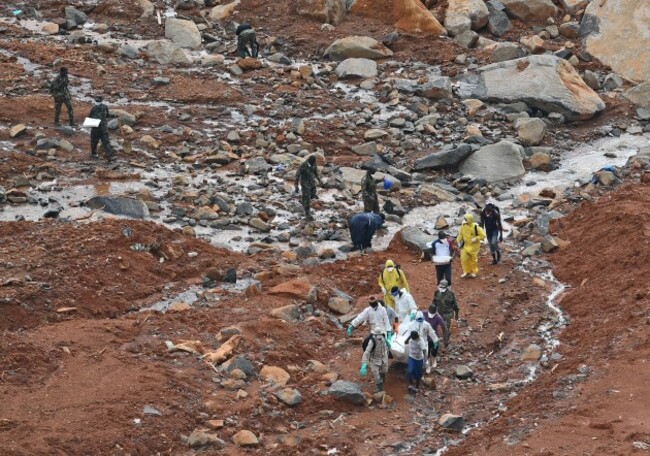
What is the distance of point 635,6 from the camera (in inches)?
1182

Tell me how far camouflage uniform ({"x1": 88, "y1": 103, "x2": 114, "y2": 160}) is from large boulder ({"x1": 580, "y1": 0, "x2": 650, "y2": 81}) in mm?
14730

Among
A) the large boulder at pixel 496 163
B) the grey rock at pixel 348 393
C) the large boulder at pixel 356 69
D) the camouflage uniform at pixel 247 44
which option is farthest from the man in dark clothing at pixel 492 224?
the camouflage uniform at pixel 247 44

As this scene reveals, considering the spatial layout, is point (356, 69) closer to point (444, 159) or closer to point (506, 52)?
point (506, 52)

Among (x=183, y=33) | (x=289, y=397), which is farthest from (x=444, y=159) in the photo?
(x=289, y=397)

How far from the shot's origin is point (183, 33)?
100 ft

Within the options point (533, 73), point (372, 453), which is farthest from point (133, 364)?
point (533, 73)

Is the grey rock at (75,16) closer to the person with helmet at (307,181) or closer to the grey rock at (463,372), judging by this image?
the person with helmet at (307,181)

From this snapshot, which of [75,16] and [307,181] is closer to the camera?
[307,181]

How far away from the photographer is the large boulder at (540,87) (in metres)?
27.2

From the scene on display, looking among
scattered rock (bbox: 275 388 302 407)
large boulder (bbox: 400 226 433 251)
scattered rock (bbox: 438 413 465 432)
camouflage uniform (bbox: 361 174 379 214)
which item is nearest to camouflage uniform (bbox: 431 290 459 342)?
scattered rock (bbox: 438 413 465 432)

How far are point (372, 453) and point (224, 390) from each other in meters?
2.15

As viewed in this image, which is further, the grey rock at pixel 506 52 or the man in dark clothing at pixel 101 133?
the grey rock at pixel 506 52

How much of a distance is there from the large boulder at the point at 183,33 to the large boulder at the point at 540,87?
7.76m

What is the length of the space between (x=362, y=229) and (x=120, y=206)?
4533 millimetres
